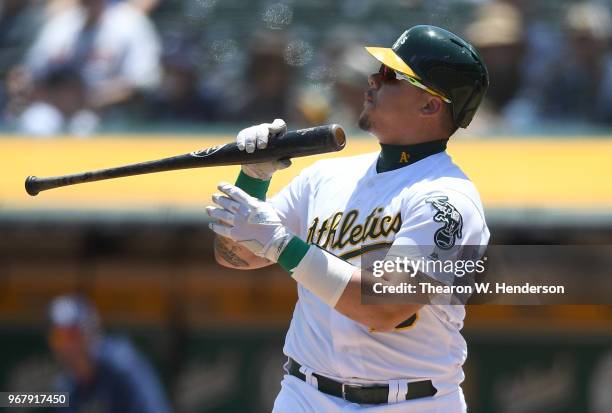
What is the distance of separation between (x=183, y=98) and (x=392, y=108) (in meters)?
3.63

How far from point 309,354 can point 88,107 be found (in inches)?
148

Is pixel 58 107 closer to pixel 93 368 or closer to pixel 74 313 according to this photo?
pixel 74 313

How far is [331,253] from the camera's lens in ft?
8.75

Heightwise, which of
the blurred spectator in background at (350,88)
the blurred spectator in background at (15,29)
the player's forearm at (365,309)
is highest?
the player's forearm at (365,309)

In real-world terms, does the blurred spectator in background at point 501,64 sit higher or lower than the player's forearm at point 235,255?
lower

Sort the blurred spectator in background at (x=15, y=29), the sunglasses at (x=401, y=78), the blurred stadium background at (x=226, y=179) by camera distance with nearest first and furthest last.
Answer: the sunglasses at (x=401, y=78), the blurred stadium background at (x=226, y=179), the blurred spectator in background at (x=15, y=29)

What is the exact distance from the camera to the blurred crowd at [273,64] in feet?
19.2

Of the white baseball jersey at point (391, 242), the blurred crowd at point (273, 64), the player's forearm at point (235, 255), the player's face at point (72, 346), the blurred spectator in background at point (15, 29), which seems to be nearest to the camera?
the white baseball jersey at point (391, 242)

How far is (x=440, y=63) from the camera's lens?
2.72m

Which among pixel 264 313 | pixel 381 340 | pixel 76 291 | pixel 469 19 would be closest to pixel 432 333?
pixel 381 340

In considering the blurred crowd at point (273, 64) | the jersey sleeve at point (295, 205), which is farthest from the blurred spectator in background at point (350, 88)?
the jersey sleeve at point (295, 205)

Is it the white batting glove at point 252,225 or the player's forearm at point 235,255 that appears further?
the player's forearm at point 235,255

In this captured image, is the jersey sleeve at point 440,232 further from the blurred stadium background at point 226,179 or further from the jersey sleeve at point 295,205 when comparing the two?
the blurred stadium background at point 226,179

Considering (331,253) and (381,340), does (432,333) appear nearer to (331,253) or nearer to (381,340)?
(381,340)
